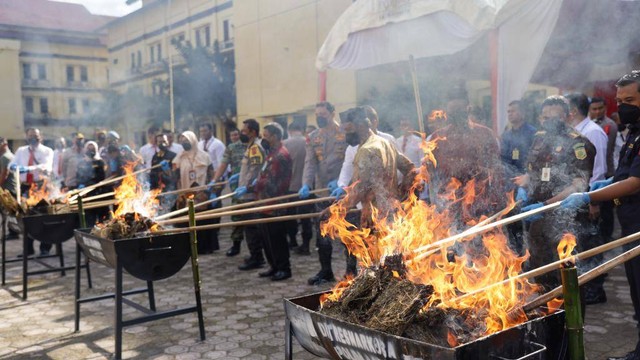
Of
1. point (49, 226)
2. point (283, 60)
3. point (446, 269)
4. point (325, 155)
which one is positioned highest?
point (283, 60)

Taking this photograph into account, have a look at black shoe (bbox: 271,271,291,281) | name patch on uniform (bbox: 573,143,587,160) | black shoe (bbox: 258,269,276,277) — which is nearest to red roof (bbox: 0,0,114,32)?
black shoe (bbox: 258,269,276,277)

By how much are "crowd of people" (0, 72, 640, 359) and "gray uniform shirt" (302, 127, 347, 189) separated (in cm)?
1

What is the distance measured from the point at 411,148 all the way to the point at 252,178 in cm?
216

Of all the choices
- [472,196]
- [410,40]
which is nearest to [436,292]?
[472,196]

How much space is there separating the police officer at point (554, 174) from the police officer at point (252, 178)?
12.0 feet

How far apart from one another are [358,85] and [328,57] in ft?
17.1

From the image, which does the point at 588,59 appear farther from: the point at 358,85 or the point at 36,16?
the point at 36,16

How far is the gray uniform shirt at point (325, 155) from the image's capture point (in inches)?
286

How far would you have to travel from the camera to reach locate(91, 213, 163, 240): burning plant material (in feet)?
15.0

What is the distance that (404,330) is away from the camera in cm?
223

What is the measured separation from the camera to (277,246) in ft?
22.1

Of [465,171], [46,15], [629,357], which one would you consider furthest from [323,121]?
[46,15]

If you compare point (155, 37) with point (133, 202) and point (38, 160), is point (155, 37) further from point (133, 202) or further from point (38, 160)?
point (133, 202)

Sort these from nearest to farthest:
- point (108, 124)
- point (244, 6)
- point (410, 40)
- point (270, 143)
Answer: point (270, 143), point (410, 40), point (244, 6), point (108, 124)
